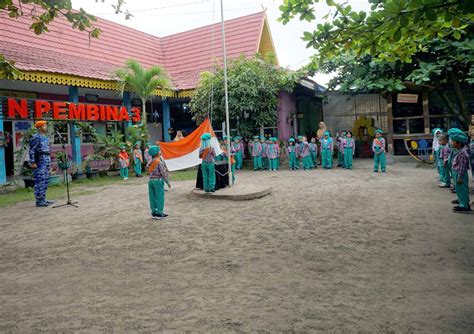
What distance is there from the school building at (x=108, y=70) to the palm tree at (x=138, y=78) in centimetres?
45

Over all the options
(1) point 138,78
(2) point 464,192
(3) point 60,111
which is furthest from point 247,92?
(2) point 464,192

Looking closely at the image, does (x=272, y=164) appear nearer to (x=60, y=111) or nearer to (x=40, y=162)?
(x=60, y=111)

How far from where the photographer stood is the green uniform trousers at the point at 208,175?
28.6ft

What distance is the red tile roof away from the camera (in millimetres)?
13300

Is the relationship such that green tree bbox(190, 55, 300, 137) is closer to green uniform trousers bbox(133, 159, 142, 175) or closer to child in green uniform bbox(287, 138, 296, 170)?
child in green uniform bbox(287, 138, 296, 170)

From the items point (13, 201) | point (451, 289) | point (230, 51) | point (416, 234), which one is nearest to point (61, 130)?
point (13, 201)

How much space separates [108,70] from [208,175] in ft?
29.9

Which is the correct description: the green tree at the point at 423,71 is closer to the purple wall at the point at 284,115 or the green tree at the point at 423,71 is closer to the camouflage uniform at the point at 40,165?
the purple wall at the point at 284,115

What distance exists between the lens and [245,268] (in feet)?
13.3

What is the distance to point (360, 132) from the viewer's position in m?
18.1

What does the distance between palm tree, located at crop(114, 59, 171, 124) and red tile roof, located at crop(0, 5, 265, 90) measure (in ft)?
1.92

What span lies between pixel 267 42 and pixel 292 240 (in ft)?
57.1

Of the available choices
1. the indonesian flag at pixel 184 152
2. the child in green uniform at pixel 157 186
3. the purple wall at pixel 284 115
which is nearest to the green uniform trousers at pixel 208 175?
the indonesian flag at pixel 184 152

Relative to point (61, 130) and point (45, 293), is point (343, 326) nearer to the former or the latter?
point (45, 293)
